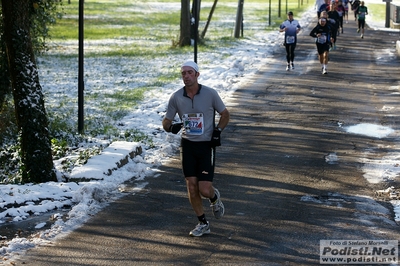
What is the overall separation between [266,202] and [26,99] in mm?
3846

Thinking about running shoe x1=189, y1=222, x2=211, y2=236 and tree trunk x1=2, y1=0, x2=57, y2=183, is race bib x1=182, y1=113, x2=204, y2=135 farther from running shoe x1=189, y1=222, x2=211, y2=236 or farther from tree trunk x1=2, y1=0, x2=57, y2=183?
tree trunk x1=2, y1=0, x2=57, y2=183

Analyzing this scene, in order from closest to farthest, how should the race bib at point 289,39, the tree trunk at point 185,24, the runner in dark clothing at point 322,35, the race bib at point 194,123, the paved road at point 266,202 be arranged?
the paved road at point 266,202
the race bib at point 194,123
the runner in dark clothing at point 322,35
the race bib at point 289,39
the tree trunk at point 185,24

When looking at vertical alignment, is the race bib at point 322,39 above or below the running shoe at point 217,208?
above

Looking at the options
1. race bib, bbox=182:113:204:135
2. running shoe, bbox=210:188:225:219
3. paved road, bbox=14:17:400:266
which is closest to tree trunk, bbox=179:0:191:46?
paved road, bbox=14:17:400:266

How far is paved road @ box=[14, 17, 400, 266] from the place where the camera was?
8.53 metres

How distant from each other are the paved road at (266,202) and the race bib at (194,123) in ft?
3.83

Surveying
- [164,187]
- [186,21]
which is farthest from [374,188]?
[186,21]

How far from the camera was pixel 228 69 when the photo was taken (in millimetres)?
26469

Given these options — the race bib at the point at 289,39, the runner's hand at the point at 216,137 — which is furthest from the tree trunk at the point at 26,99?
the race bib at the point at 289,39

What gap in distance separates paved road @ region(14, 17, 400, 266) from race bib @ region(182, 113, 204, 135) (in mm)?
1168

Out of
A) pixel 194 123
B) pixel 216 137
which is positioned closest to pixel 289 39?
pixel 194 123

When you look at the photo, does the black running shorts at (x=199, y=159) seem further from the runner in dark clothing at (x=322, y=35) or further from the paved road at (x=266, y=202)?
the runner in dark clothing at (x=322, y=35)

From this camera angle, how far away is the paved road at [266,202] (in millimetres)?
8531

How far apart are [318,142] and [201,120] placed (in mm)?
6148
